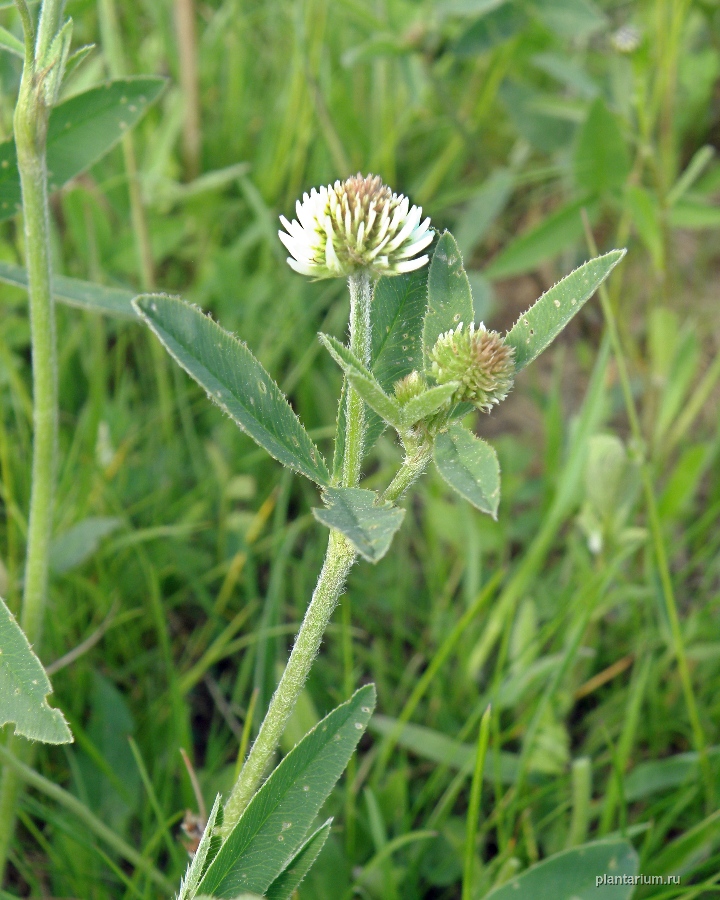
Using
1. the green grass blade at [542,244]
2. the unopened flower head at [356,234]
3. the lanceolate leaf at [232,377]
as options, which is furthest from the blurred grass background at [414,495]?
the unopened flower head at [356,234]

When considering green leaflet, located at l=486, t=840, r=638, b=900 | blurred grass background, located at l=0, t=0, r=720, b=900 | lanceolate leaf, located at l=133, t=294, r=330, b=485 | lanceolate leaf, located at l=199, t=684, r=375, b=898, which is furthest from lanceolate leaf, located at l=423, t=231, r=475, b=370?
green leaflet, located at l=486, t=840, r=638, b=900

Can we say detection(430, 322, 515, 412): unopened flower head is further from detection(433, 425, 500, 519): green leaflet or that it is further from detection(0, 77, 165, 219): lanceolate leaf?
detection(0, 77, 165, 219): lanceolate leaf

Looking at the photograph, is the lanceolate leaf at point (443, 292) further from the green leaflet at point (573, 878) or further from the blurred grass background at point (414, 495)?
the green leaflet at point (573, 878)

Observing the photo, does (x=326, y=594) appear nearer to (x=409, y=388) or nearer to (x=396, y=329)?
(x=409, y=388)

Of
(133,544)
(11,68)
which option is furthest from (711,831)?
(11,68)

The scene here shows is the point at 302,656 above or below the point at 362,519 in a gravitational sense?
below

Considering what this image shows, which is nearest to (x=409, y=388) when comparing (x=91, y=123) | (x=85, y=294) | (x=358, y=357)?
(x=358, y=357)

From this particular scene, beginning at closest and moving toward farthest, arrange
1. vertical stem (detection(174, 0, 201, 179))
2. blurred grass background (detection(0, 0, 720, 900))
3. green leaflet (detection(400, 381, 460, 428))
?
1. green leaflet (detection(400, 381, 460, 428))
2. blurred grass background (detection(0, 0, 720, 900))
3. vertical stem (detection(174, 0, 201, 179))
